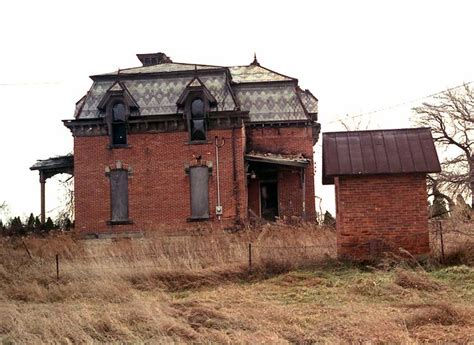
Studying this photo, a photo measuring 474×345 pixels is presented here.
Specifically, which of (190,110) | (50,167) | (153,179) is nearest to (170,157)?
(153,179)

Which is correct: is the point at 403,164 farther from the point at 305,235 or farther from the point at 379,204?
the point at 305,235

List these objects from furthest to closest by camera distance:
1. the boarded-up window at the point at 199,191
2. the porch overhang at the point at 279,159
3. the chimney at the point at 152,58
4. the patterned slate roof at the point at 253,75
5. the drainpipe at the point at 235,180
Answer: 1. the chimney at the point at 152,58
2. the patterned slate roof at the point at 253,75
3. the boarded-up window at the point at 199,191
4. the drainpipe at the point at 235,180
5. the porch overhang at the point at 279,159

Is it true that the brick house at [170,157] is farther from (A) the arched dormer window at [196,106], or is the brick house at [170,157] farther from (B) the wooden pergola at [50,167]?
(B) the wooden pergola at [50,167]

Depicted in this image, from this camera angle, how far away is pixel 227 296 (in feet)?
40.1

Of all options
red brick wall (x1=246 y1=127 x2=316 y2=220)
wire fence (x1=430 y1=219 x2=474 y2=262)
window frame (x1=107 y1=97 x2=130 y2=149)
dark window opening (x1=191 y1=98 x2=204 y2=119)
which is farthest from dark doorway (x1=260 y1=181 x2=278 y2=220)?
wire fence (x1=430 y1=219 x2=474 y2=262)

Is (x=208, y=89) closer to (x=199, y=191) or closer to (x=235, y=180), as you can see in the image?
(x=235, y=180)

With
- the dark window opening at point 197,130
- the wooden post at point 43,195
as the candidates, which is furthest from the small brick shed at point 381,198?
the wooden post at point 43,195

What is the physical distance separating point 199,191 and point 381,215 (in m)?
14.0

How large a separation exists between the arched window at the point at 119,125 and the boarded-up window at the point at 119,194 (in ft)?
4.42

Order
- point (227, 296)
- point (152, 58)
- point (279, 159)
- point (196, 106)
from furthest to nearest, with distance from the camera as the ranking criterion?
1. point (152, 58)
2. point (196, 106)
3. point (279, 159)
4. point (227, 296)

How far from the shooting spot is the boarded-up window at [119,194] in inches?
1131

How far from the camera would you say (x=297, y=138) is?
99.1 ft

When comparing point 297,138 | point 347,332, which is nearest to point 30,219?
point 297,138

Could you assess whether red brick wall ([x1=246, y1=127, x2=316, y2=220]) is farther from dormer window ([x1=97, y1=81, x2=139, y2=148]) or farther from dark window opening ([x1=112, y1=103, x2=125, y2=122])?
dark window opening ([x1=112, y1=103, x2=125, y2=122])
